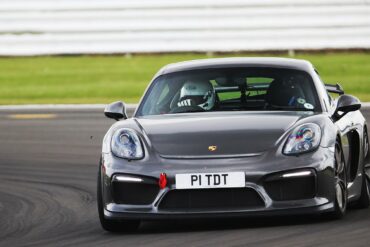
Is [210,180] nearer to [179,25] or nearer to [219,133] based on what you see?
[219,133]

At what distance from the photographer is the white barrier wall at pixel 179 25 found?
27719mm

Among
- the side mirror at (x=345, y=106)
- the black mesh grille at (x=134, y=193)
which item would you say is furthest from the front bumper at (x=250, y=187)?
the side mirror at (x=345, y=106)

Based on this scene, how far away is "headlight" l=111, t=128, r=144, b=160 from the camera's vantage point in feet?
28.4

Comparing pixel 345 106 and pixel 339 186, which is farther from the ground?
pixel 345 106

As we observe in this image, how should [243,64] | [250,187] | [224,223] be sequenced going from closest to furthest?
[250,187] → [224,223] → [243,64]

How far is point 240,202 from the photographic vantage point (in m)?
8.37

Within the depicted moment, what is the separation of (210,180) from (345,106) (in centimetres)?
143

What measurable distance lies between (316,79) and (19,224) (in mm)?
2449

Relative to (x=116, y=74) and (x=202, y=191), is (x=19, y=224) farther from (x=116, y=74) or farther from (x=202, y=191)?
(x=116, y=74)

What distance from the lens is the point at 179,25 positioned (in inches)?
1105

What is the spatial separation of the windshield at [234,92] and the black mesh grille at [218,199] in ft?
4.12

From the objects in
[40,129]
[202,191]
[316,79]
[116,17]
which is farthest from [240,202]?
[116,17]

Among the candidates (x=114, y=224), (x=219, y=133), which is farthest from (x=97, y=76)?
(x=219, y=133)

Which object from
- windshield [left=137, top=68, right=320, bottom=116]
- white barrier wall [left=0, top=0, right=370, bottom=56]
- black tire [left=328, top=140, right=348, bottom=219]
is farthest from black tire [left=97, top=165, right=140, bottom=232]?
white barrier wall [left=0, top=0, right=370, bottom=56]
